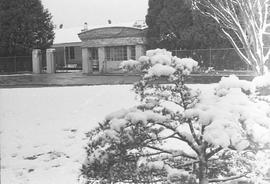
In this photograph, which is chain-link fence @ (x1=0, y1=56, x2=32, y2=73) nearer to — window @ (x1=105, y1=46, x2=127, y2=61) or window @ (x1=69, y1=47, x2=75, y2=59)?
window @ (x1=69, y1=47, x2=75, y2=59)

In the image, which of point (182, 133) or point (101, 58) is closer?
point (182, 133)

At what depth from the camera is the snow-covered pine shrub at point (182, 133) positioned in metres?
A: 1.88

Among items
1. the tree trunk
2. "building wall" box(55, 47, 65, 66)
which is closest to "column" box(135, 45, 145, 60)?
the tree trunk

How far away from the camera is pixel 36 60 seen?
589 inches

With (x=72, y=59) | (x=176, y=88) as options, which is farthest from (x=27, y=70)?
(x=176, y=88)

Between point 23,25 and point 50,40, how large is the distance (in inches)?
121

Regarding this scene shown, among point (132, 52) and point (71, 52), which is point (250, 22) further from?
point (71, 52)

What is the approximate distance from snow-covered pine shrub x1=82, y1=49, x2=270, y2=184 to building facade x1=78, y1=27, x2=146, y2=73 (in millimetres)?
4688

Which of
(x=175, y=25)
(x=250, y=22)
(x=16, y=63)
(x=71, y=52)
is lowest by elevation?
(x=16, y=63)

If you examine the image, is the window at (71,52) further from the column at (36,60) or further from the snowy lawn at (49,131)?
the snowy lawn at (49,131)

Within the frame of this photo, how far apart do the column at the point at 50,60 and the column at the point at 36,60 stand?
39 cm

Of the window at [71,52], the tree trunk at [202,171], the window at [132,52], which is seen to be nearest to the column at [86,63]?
the window at [132,52]

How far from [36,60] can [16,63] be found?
0.74 m

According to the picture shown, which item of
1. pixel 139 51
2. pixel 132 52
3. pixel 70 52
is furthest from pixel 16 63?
pixel 132 52
